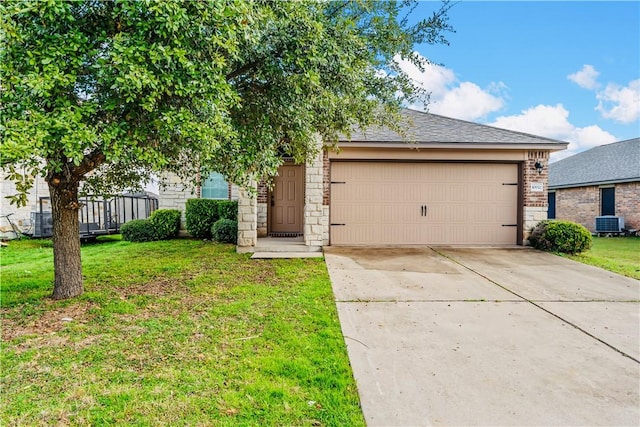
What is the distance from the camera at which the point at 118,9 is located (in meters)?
3.22

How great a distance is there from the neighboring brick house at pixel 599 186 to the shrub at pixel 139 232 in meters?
18.8

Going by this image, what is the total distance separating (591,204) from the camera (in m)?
16.7

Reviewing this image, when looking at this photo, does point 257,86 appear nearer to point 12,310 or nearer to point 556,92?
point 12,310

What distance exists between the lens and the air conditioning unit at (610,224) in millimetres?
14727

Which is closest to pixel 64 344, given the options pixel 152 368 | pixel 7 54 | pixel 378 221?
pixel 152 368

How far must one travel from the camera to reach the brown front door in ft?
34.0

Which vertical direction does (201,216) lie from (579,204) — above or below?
below

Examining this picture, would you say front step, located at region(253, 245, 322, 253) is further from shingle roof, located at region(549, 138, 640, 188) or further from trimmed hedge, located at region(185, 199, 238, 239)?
shingle roof, located at region(549, 138, 640, 188)

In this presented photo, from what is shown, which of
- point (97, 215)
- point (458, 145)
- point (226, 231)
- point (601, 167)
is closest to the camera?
point (458, 145)

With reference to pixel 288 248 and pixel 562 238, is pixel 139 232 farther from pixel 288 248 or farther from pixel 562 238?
pixel 562 238

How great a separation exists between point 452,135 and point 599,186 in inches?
471

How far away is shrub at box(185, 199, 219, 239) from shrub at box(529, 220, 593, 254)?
912 centimetres

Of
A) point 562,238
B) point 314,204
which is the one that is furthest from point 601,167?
point 314,204

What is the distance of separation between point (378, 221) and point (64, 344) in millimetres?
7246
